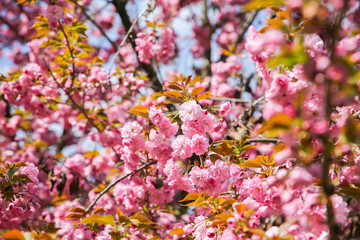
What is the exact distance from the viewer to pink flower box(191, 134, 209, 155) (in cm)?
173

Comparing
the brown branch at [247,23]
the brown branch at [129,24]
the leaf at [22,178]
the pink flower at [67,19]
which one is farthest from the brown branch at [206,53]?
the leaf at [22,178]

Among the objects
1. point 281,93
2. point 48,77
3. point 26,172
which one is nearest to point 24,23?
point 48,77

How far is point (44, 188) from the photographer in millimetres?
4777

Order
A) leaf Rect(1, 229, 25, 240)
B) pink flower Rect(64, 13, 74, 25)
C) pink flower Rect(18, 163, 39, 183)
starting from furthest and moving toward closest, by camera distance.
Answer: pink flower Rect(64, 13, 74, 25) < pink flower Rect(18, 163, 39, 183) < leaf Rect(1, 229, 25, 240)

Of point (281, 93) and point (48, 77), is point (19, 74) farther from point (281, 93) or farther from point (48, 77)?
point (281, 93)

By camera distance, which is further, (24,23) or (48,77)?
(24,23)

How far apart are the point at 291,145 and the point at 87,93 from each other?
301 cm

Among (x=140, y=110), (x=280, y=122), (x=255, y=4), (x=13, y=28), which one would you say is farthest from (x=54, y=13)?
(x=13, y=28)

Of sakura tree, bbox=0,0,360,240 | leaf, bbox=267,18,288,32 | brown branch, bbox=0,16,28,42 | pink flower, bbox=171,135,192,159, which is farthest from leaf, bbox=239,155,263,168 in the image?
brown branch, bbox=0,16,28,42

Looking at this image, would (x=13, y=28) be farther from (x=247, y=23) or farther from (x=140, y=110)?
(x=140, y=110)

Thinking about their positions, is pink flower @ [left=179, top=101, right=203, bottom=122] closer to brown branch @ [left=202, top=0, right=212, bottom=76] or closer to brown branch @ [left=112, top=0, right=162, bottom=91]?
brown branch @ [left=112, top=0, right=162, bottom=91]

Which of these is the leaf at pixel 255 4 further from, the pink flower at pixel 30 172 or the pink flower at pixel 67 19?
the pink flower at pixel 67 19

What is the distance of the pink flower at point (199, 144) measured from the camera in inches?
68.2

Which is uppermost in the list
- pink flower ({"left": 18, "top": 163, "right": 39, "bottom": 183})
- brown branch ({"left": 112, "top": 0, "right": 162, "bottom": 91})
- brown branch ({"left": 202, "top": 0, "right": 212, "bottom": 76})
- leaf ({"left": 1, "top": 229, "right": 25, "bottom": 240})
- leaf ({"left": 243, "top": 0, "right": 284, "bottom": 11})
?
brown branch ({"left": 202, "top": 0, "right": 212, "bottom": 76})
